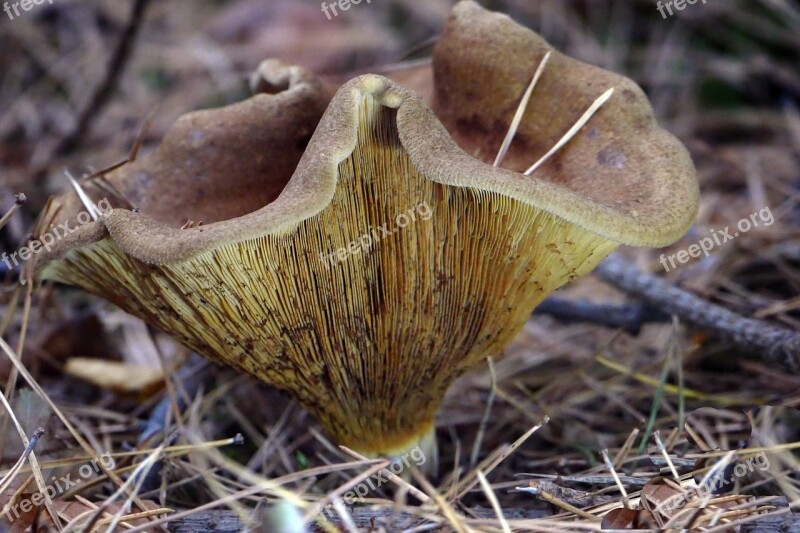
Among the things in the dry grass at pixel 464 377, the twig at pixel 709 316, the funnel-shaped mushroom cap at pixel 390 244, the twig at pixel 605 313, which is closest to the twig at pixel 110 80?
the dry grass at pixel 464 377

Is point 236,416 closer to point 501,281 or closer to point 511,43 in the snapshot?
point 501,281

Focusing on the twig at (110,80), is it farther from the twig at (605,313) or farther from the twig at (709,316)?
the twig at (709,316)

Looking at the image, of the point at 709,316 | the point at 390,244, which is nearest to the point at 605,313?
the point at 709,316

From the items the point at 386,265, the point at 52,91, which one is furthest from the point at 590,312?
the point at 52,91

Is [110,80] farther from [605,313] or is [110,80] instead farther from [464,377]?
[605,313]

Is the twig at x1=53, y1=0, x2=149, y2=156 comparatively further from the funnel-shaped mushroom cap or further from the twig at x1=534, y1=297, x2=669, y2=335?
the twig at x1=534, y1=297, x2=669, y2=335

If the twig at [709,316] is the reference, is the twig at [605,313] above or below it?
below
